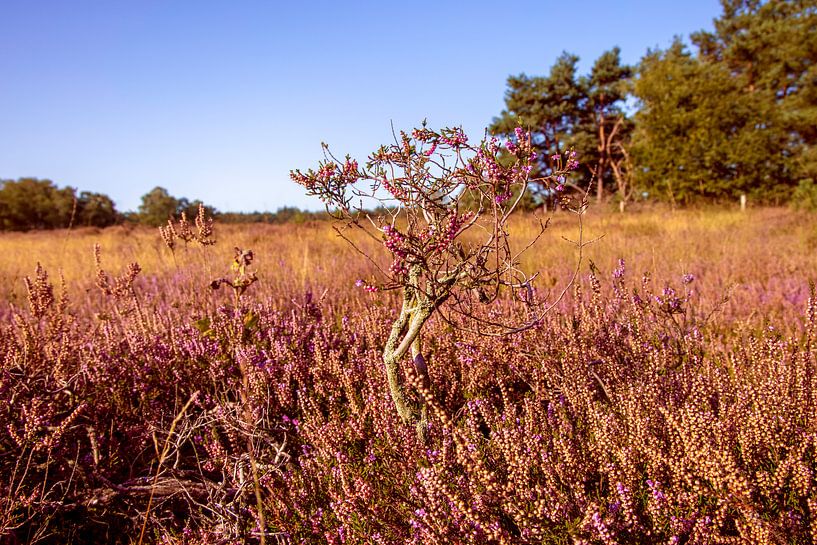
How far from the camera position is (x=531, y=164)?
5.51 ft

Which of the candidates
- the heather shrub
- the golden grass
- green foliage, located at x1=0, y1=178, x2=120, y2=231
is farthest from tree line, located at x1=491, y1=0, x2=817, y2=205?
green foliage, located at x1=0, y1=178, x2=120, y2=231

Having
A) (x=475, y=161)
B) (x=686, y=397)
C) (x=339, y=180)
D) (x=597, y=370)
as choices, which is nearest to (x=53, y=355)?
(x=339, y=180)

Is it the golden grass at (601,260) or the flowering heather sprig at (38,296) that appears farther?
the golden grass at (601,260)

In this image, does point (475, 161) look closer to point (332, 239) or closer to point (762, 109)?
point (332, 239)

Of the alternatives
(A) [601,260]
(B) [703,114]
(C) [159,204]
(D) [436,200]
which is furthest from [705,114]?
(C) [159,204]

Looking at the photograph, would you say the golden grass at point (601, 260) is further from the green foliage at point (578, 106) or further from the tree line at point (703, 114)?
the green foliage at point (578, 106)

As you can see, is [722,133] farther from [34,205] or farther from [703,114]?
[34,205]

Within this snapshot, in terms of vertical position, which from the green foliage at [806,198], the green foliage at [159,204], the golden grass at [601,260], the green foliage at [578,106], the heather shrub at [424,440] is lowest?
the heather shrub at [424,440]

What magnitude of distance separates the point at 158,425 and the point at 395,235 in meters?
1.89

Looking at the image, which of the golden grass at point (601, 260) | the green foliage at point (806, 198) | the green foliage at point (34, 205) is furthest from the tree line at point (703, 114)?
the green foliage at point (34, 205)

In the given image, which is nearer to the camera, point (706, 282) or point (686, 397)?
point (686, 397)

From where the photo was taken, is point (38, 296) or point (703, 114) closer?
point (38, 296)

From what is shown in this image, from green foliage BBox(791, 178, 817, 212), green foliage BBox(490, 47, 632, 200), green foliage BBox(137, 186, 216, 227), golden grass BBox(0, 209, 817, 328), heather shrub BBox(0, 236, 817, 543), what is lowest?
heather shrub BBox(0, 236, 817, 543)

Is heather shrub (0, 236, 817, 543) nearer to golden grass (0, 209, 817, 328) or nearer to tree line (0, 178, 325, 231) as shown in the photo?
golden grass (0, 209, 817, 328)
